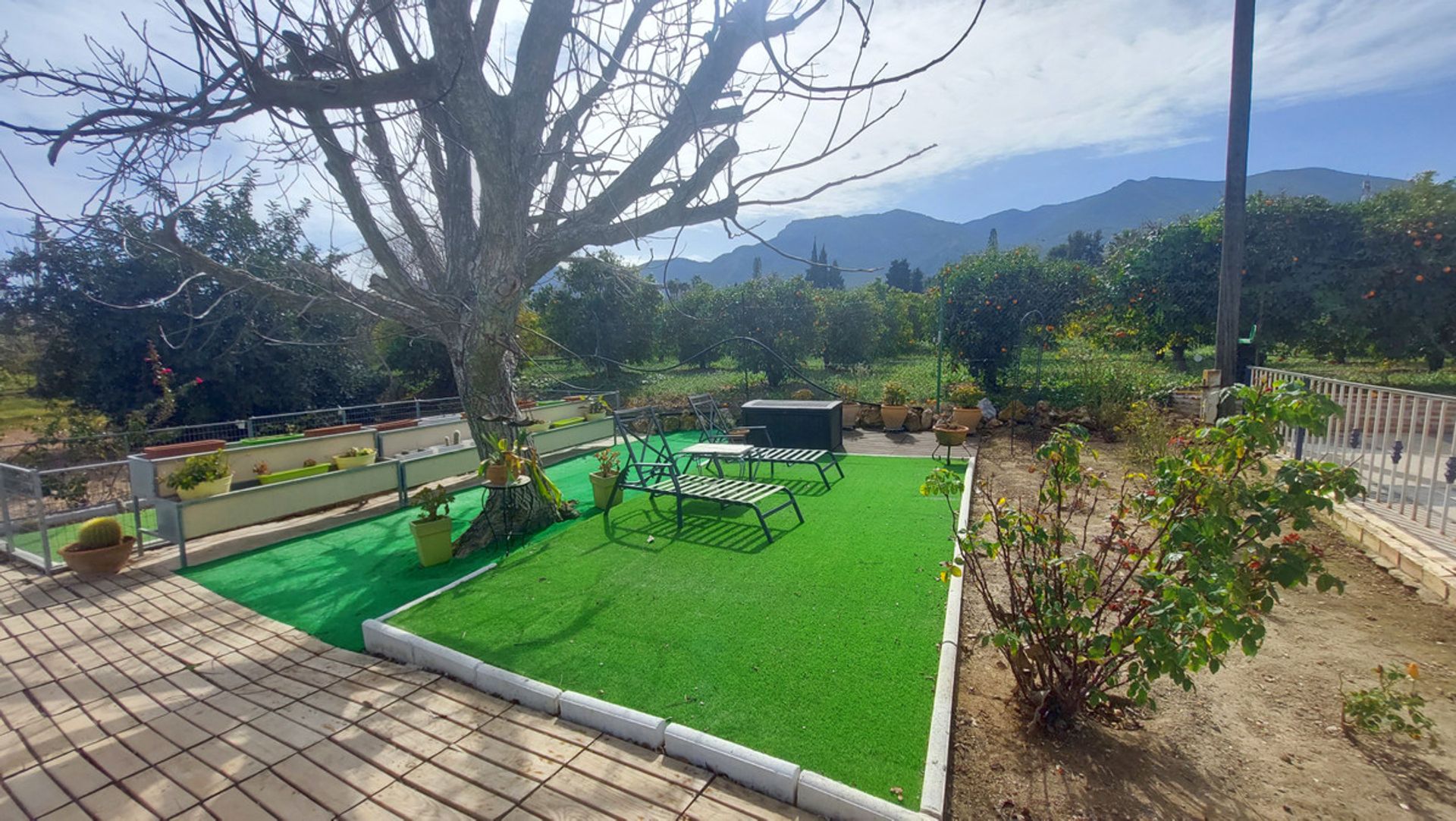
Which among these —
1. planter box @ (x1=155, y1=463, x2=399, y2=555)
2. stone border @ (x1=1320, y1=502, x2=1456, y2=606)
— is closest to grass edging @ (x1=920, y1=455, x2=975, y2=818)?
stone border @ (x1=1320, y1=502, x2=1456, y2=606)

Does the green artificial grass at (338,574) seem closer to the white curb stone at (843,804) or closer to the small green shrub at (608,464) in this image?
the small green shrub at (608,464)

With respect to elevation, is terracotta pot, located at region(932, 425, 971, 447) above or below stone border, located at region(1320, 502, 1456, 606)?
above

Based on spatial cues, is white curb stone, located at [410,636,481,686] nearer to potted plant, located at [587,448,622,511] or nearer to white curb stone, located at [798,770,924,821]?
white curb stone, located at [798,770,924,821]

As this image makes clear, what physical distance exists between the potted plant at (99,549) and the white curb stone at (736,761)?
571cm

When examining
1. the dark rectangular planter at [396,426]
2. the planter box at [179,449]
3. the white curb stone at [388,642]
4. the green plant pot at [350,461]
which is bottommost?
the white curb stone at [388,642]

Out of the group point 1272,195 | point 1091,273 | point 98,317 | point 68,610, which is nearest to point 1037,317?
point 1091,273

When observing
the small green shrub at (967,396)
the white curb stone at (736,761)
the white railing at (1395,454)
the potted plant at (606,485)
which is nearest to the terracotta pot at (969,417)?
the small green shrub at (967,396)

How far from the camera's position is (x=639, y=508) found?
6215 mm

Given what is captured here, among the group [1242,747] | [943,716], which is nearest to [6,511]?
[943,716]

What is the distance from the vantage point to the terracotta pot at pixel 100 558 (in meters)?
4.91

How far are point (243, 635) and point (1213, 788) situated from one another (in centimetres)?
533

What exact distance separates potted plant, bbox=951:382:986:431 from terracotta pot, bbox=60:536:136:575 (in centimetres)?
1075

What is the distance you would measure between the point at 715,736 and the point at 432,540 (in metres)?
3.42

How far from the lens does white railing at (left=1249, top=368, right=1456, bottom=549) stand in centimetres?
411
